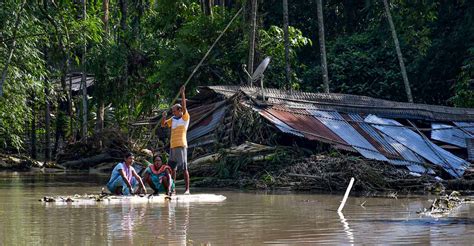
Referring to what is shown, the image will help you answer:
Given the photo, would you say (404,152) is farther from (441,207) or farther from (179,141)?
(441,207)

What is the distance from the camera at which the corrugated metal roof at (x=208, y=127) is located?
19.6 meters

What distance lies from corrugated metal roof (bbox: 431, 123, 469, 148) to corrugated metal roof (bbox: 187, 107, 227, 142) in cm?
473

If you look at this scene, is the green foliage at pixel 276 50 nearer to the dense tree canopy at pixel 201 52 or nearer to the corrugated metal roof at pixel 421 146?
the dense tree canopy at pixel 201 52

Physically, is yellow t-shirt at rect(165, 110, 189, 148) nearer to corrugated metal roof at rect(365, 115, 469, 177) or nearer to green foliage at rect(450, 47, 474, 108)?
corrugated metal roof at rect(365, 115, 469, 177)

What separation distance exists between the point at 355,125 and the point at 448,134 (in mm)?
2215

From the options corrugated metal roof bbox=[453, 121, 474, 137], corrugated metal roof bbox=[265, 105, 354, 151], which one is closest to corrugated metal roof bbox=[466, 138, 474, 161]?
corrugated metal roof bbox=[453, 121, 474, 137]

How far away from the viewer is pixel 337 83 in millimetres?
29281

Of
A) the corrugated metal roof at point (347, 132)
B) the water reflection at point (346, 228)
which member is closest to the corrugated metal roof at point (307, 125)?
the corrugated metal roof at point (347, 132)

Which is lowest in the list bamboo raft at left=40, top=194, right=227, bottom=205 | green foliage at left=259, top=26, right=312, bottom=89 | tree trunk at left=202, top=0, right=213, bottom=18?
bamboo raft at left=40, top=194, right=227, bottom=205

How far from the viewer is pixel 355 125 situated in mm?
19391

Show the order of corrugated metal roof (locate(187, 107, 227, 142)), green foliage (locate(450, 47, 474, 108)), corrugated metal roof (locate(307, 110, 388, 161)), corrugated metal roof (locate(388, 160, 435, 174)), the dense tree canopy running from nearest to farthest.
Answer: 1. corrugated metal roof (locate(388, 160, 435, 174))
2. corrugated metal roof (locate(307, 110, 388, 161))
3. corrugated metal roof (locate(187, 107, 227, 142))
4. the dense tree canopy
5. green foliage (locate(450, 47, 474, 108))

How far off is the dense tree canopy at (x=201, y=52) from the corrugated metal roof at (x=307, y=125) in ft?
19.6

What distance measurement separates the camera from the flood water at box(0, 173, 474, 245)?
9.22 meters

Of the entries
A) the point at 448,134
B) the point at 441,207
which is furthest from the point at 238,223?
the point at 448,134
